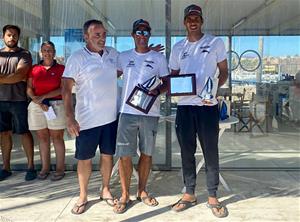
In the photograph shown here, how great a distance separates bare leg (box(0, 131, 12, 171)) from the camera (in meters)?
4.99

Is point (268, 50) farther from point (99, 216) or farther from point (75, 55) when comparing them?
point (99, 216)

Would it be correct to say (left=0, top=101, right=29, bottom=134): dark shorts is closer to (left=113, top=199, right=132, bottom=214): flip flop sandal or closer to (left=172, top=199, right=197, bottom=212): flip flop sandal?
(left=113, top=199, right=132, bottom=214): flip flop sandal

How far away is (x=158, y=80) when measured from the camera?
3852 millimetres

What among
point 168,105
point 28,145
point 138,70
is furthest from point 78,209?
point 168,105

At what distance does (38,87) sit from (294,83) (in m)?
3.33

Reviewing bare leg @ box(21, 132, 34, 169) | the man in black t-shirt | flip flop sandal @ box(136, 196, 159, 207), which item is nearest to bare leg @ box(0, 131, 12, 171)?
the man in black t-shirt

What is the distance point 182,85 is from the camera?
367 centimetres

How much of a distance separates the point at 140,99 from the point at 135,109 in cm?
11

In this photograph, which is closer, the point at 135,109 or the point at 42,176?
the point at 135,109

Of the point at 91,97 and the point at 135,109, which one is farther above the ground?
the point at 91,97

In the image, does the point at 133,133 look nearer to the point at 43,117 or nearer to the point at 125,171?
the point at 125,171

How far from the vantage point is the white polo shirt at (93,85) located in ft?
12.2

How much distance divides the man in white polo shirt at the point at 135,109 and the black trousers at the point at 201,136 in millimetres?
272

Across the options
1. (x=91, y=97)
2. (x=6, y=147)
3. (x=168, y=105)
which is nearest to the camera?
(x=91, y=97)
